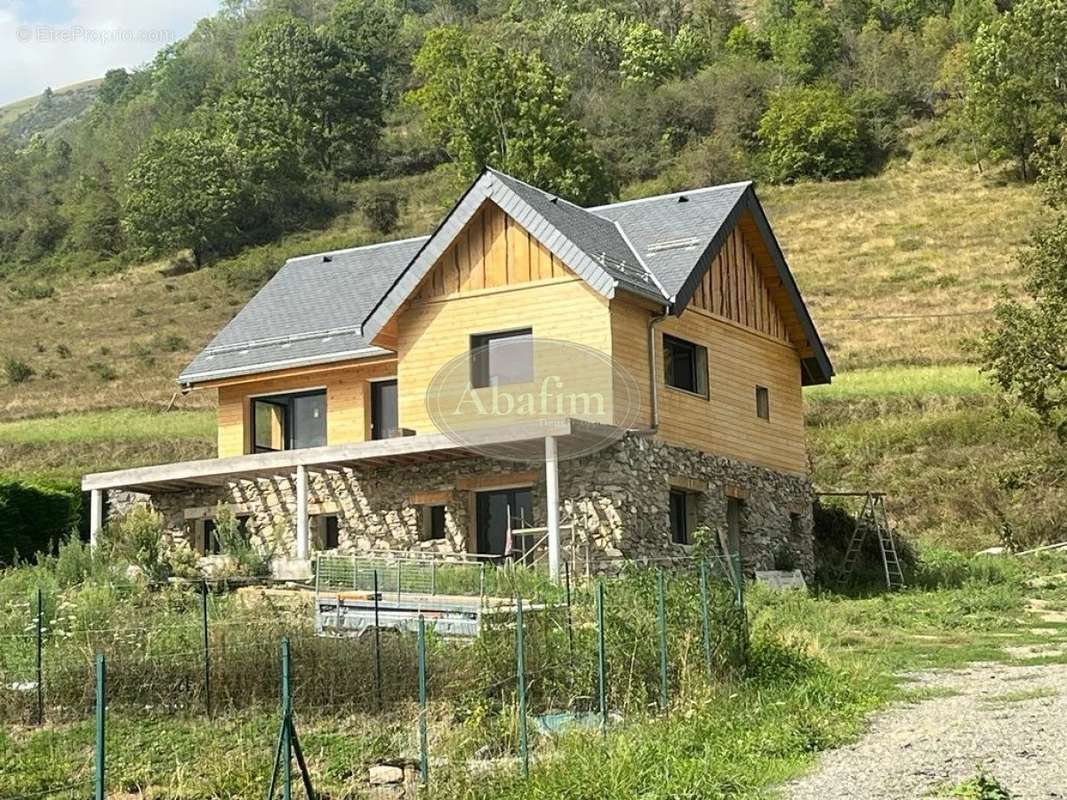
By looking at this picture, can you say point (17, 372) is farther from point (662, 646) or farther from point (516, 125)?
point (662, 646)

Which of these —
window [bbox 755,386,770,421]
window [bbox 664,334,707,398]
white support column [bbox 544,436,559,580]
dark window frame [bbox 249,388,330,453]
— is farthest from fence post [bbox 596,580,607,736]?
dark window frame [bbox 249,388,330,453]

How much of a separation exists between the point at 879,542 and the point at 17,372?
43.1 meters

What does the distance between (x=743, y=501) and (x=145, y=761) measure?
18.4m

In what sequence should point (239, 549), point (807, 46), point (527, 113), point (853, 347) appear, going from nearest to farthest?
1. point (239, 549)
2. point (853, 347)
3. point (527, 113)
4. point (807, 46)

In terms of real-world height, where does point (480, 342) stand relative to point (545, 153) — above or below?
below

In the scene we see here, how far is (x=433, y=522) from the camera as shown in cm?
2853

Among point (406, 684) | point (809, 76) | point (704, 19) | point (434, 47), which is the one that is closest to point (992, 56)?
point (809, 76)

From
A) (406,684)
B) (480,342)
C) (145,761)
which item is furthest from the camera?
(480,342)

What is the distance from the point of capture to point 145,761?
1366 cm

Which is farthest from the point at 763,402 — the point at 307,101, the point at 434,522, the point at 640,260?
the point at 307,101

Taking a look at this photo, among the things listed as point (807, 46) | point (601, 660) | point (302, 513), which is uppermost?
point (807, 46)

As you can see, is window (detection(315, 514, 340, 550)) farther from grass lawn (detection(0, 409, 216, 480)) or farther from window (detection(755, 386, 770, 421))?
grass lawn (detection(0, 409, 216, 480))

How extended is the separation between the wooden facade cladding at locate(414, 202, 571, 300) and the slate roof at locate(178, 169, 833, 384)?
397 millimetres

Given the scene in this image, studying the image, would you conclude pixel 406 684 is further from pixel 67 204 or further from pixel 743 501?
pixel 67 204
